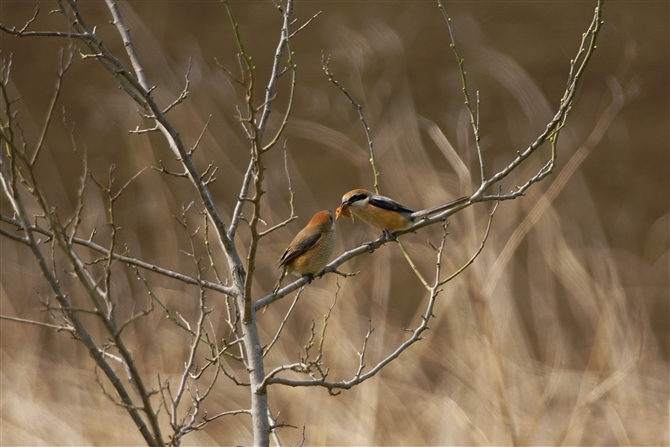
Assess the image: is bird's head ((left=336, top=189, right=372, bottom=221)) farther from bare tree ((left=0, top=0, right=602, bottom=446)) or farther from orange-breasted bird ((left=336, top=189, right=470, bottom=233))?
bare tree ((left=0, top=0, right=602, bottom=446))

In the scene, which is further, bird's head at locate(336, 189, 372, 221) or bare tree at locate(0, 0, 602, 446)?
bird's head at locate(336, 189, 372, 221)

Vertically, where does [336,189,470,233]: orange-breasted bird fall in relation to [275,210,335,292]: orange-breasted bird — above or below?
above

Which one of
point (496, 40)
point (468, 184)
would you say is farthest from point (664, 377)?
point (496, 40)

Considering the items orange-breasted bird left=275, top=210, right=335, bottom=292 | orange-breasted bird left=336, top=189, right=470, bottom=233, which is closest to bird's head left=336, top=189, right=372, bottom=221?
orange-breasted bird left=336, top=189, right=470, bottom=233

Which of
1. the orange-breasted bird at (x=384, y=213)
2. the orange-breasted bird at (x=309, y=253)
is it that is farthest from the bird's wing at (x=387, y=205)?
the orange-breasted bird at (x=309, y=253)

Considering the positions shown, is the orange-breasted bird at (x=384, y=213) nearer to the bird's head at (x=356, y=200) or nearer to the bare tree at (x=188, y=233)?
the bird's head at (x=356, y=200)

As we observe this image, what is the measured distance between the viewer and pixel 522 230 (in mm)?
3852

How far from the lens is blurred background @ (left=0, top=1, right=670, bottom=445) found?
4.00 meters

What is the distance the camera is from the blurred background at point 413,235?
13.1 ft

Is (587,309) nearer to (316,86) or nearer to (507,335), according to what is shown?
(507,335)

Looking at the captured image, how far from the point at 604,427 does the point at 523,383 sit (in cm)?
57

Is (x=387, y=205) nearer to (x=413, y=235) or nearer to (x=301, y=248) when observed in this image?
(x=301, y=248)

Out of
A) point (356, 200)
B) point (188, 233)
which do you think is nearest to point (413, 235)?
point (356, 200)

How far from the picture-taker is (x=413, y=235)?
16.8 feet
